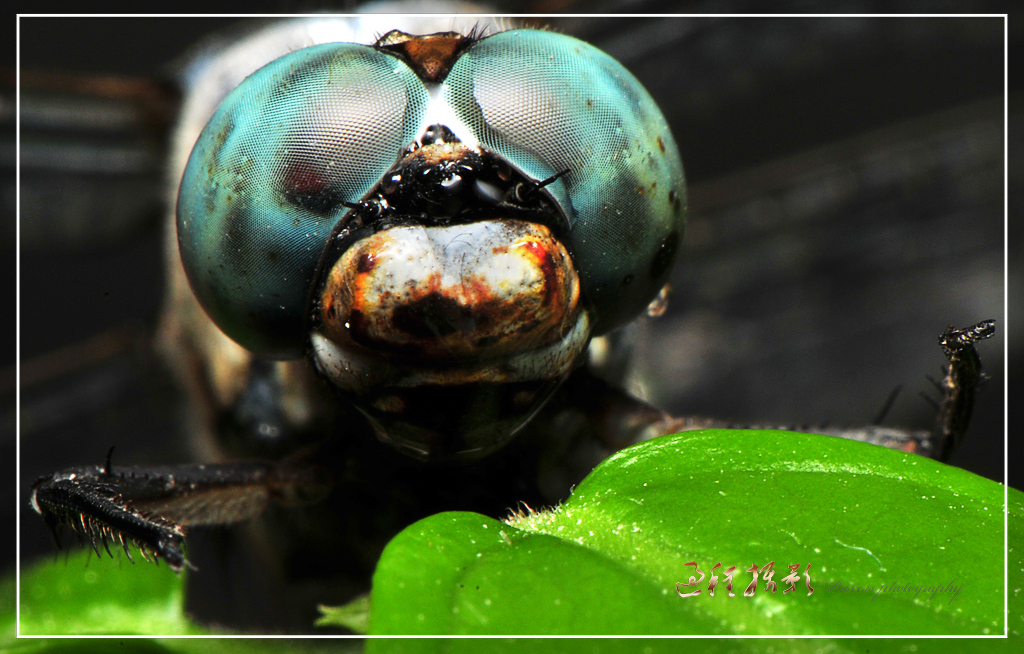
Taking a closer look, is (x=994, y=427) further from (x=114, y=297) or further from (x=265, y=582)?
(x=114, y=297)

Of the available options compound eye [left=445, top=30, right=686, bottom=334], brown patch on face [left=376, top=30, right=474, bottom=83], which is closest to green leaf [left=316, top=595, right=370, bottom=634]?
compound eye [left=445, top=30, right=686, bottom=334]

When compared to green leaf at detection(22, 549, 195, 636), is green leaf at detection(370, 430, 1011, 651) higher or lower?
higher

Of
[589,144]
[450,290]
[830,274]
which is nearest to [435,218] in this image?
[450,290]

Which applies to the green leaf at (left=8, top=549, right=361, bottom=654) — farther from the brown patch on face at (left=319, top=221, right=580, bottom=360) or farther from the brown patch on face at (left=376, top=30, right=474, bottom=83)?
the brown patch on face at (left=376, top=30, right=474, bottom=83)

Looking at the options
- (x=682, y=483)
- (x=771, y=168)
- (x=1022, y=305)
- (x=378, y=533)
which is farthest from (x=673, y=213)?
(x=1022, y=305)

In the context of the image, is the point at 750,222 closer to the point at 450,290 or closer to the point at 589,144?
the point at 589,144
